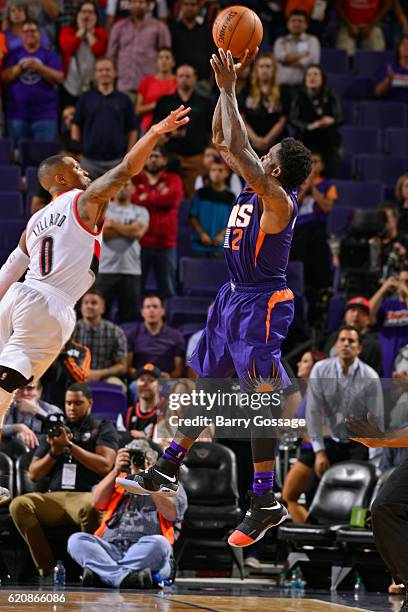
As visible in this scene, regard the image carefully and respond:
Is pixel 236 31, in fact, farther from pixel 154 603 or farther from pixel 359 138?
pixel 359 138

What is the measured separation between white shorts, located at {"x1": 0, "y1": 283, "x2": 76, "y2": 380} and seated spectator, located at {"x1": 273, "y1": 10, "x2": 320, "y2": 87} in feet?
30.3

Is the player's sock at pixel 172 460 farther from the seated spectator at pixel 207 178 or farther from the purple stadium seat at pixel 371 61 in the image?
the purple stadium seat at pixel 371 61

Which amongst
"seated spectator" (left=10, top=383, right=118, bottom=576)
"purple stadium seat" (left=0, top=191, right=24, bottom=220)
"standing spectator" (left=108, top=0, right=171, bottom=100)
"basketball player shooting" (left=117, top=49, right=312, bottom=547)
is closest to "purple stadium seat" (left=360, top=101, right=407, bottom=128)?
"standing spectator" (left=108, top=0, right=171, bottom=100)

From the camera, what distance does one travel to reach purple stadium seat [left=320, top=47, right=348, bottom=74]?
59.3ft

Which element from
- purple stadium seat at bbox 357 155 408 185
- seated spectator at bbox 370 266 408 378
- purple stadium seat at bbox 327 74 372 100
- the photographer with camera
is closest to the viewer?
the photographer with camera

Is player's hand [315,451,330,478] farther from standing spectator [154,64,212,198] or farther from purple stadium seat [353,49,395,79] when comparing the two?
purple stadium seat [353,49,395,79]

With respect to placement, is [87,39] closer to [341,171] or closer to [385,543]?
[341,171]

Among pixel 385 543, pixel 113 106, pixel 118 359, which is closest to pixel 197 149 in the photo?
pixel 113 106

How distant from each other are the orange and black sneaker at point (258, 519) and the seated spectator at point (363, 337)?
4.83 metres

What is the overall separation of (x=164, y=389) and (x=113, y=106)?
4676 millimetres

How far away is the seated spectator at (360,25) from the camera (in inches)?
723

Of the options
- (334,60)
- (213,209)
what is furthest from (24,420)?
(334,60)

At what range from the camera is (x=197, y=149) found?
51.5 feet

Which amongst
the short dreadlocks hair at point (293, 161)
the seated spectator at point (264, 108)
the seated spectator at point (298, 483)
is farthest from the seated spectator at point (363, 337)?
the short dreadlocks hair at point (293, 161)
